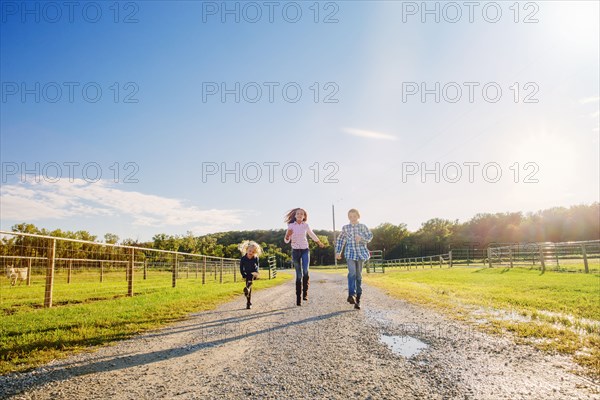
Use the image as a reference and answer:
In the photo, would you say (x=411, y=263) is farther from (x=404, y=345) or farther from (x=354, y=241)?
(x=404, y=345)

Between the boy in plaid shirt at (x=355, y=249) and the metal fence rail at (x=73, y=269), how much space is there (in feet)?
22.2

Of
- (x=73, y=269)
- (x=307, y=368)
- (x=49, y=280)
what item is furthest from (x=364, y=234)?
(x=73, y=269)

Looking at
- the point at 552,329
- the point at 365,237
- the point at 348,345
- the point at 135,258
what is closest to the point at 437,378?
the point at 348,345

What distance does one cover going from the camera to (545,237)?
68188 millimetres

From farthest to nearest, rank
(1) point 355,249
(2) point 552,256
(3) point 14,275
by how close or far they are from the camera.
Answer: (2) point 552,256, (3) point 14,275, (1) point 355,249

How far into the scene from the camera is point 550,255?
65.0 feet

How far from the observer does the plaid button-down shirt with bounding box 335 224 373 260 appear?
7.46 metres

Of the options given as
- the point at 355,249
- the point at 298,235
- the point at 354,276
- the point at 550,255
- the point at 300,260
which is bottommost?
the point at 550,255

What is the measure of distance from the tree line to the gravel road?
50.4m

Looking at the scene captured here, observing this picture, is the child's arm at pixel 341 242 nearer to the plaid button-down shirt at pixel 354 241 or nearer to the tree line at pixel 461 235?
the plaid button-down shirt at pixel 354 241

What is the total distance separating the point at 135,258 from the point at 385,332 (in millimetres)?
9704

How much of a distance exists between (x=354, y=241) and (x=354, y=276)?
774 mm

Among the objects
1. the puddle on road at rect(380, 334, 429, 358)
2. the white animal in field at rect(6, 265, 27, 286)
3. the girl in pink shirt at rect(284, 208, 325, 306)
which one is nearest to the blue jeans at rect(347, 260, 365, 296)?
the girl in pink shirt at rect(284, 208, 325, 306)

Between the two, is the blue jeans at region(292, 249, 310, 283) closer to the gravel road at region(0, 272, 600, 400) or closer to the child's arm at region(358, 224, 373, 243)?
the child's arm at region(358, 224, 373, 243)
